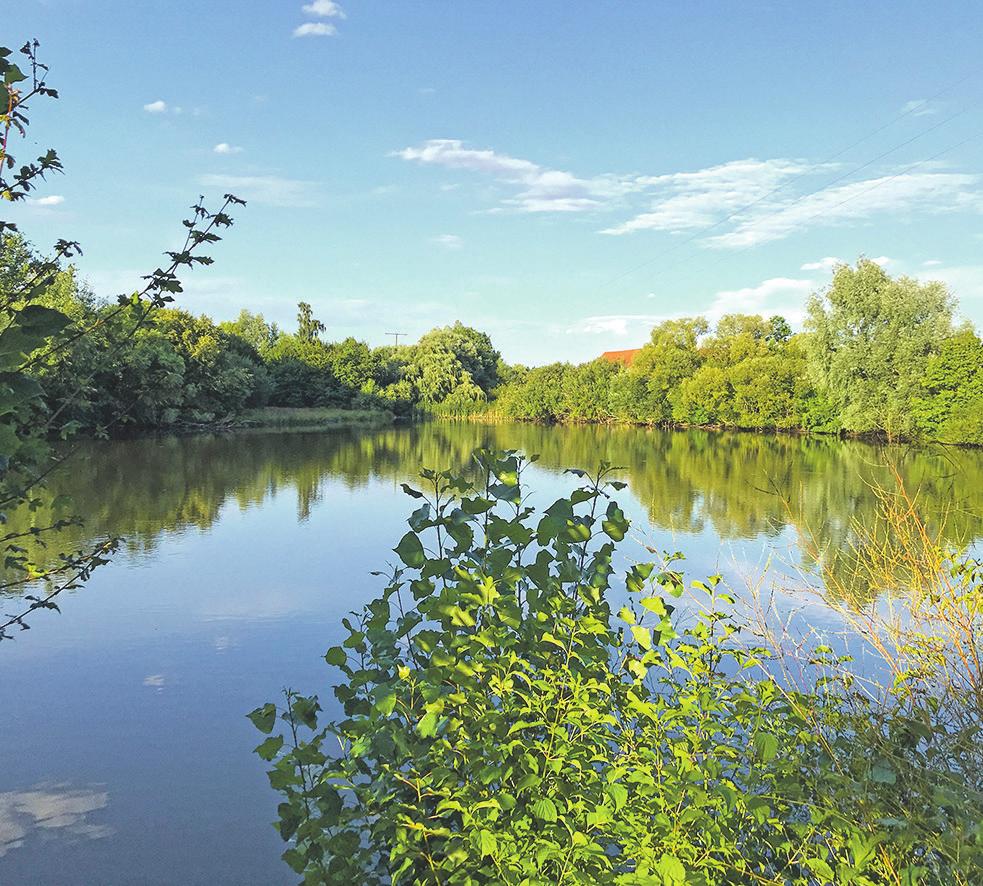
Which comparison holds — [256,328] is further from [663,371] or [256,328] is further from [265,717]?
[265,717]

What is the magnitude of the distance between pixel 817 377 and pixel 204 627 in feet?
123

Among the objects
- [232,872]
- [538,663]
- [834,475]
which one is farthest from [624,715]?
[834,475]

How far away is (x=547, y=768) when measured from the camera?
2518 mm

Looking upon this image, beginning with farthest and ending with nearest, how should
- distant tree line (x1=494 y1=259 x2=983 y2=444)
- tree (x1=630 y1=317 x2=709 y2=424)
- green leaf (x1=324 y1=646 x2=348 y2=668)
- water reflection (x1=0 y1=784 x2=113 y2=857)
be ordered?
tree (x1=630 y1=317 x2=709 y2=424), distant tree line (x1=494 y1=259 x2=983 y2=444), water reflection (x1=0 y1=784 x2=113 y2=857), green leaf (x1=324 y1=646 x2=348 y2=668)

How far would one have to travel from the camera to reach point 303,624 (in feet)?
32.6

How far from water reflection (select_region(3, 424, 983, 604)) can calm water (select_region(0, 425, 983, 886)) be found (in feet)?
0.48

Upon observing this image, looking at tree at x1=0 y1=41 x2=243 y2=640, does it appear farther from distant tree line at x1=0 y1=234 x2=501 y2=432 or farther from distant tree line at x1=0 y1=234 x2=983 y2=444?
distant tree line at x1=0 y1=234 x2=501 y2=432

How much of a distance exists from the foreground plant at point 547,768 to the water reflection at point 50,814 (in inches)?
138

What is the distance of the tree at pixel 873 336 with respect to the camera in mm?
37250

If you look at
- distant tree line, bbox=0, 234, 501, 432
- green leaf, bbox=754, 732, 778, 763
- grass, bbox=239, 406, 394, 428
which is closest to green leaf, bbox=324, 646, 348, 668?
green leaf, bbox=754, 732, 778, 763

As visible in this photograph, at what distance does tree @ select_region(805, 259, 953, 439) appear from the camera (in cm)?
3725

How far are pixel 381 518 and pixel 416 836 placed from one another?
15.5 meters

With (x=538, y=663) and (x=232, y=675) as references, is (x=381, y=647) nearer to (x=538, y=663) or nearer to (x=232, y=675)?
(x=538, y=663)

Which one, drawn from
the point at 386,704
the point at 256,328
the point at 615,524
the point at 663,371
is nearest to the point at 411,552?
the point at 386,704
